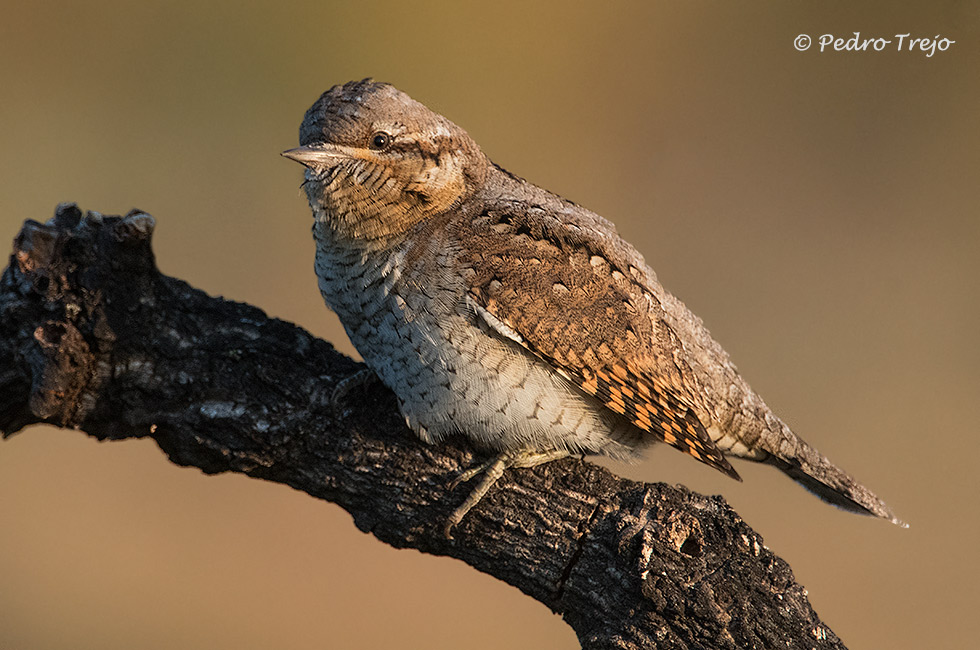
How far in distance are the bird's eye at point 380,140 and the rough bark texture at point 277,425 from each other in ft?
2.64

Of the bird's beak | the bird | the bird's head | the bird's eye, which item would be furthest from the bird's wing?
the bird's beak

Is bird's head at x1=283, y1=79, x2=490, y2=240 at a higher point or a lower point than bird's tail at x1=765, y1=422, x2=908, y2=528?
higher

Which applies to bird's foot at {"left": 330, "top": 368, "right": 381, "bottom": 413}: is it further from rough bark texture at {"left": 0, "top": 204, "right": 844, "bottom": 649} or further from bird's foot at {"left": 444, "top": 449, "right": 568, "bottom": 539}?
bird's foot at {"left": 444, "top": 449, "right": 568, "bottom": 539}

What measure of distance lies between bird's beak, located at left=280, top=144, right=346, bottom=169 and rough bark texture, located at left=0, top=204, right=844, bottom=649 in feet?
2.01

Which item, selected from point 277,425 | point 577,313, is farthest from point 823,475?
point 277,425

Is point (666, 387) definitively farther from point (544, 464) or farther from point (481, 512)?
point (481, 512)

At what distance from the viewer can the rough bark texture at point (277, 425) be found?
8.26 ft

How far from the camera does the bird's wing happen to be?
8.47ft

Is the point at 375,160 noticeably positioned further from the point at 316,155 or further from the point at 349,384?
the point at 349,384

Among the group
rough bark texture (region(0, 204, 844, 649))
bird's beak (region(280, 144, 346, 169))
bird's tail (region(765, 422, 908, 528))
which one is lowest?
rough bark texture (region(0, 204, 844, 649))

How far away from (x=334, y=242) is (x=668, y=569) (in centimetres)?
147

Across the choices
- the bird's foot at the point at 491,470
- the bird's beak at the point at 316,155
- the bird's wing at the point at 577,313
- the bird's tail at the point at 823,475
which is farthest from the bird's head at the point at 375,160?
the bird's tail at the point at 823,475

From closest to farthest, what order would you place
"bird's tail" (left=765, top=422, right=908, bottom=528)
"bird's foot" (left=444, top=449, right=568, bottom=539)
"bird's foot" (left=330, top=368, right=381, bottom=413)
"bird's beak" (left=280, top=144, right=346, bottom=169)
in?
1. "bird's beak" (left=280, top=144, right=346, bottom=169)
2. "bird's foot" (left=444, top=449, right=568, bottom=539)
3. "bird's foot" (left=330, top=368, right=381, bottom=413)
4. "bird's tail" (left=765, top=422, right=908, bottom=528)

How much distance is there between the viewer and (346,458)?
271 centimetres
